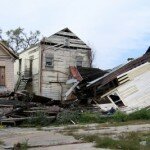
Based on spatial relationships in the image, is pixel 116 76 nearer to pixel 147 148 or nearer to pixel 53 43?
pixel 53 43

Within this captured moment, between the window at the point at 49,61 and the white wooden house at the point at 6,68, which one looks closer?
the white wooden house at the point at 6,68

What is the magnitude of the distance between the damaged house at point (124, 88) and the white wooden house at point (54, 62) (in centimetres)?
694

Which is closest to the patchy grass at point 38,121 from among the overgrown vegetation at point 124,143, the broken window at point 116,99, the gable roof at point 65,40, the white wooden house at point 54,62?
the broken window at point 116,99

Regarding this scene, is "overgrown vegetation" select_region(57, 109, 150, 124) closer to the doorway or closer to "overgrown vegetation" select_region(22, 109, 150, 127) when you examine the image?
"overgrown vegetation" select_region(22, 109, 150, 127)

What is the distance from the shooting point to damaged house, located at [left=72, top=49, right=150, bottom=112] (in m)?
30.1

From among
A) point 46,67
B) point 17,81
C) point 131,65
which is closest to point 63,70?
point 46,67

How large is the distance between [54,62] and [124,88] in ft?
38.6

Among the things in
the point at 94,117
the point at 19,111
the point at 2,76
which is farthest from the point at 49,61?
the point at 19,111

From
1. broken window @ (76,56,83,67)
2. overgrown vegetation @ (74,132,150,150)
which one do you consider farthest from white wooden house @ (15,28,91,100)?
overgrown vegetation @ (74,132,150,150)

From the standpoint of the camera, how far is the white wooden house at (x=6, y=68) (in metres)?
36.3

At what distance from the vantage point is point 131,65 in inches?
1315

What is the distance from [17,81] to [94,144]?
32530mm

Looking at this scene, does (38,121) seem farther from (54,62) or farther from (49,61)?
(54,62)

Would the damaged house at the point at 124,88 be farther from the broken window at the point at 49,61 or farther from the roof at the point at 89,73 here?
the broken window at the point at 49,61
